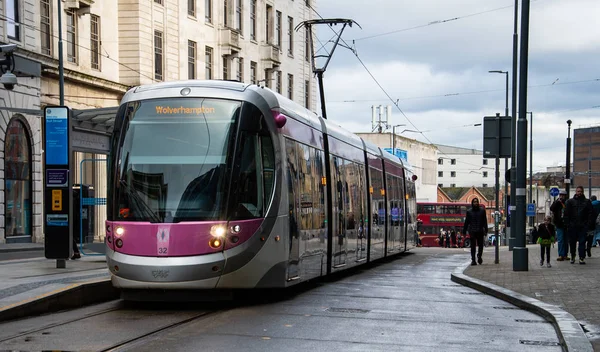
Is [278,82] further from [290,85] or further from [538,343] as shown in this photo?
[538,343]

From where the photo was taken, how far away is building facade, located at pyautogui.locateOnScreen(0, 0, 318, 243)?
32.4 meters

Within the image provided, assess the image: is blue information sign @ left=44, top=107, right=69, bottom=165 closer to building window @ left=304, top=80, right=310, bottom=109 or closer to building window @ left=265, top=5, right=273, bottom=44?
building window @ left=265, top=5, right=273, bottom=44

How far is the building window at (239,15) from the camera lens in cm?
5147

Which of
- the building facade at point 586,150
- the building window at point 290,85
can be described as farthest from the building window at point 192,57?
the building facade at point 586,150

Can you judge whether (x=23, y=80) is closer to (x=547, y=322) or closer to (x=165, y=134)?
(x=165, y=134)

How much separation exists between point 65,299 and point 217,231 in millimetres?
2199

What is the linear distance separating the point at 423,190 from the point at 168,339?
10225cm

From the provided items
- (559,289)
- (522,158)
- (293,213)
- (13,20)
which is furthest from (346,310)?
(13,20)

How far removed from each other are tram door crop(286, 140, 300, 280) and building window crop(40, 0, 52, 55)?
22430 mm

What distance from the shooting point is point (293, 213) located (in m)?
13.8

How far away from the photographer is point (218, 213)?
11898 mm

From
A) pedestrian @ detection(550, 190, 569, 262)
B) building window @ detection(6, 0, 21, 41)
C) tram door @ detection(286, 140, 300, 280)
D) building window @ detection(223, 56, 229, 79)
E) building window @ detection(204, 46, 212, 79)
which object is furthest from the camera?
building window @ detection(223, 56, 229, 79)

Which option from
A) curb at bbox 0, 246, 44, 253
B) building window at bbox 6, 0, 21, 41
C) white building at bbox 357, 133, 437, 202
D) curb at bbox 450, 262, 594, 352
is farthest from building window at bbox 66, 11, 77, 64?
white building at bbox 357, 133, 437, 202

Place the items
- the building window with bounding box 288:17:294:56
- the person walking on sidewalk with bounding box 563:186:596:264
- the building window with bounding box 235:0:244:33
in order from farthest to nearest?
the building window with bounding box 288:17:294:56 → the building window with bounding box 235:0:244:33 → the person walking on sidewalk with bounding box 563:186:596:264
